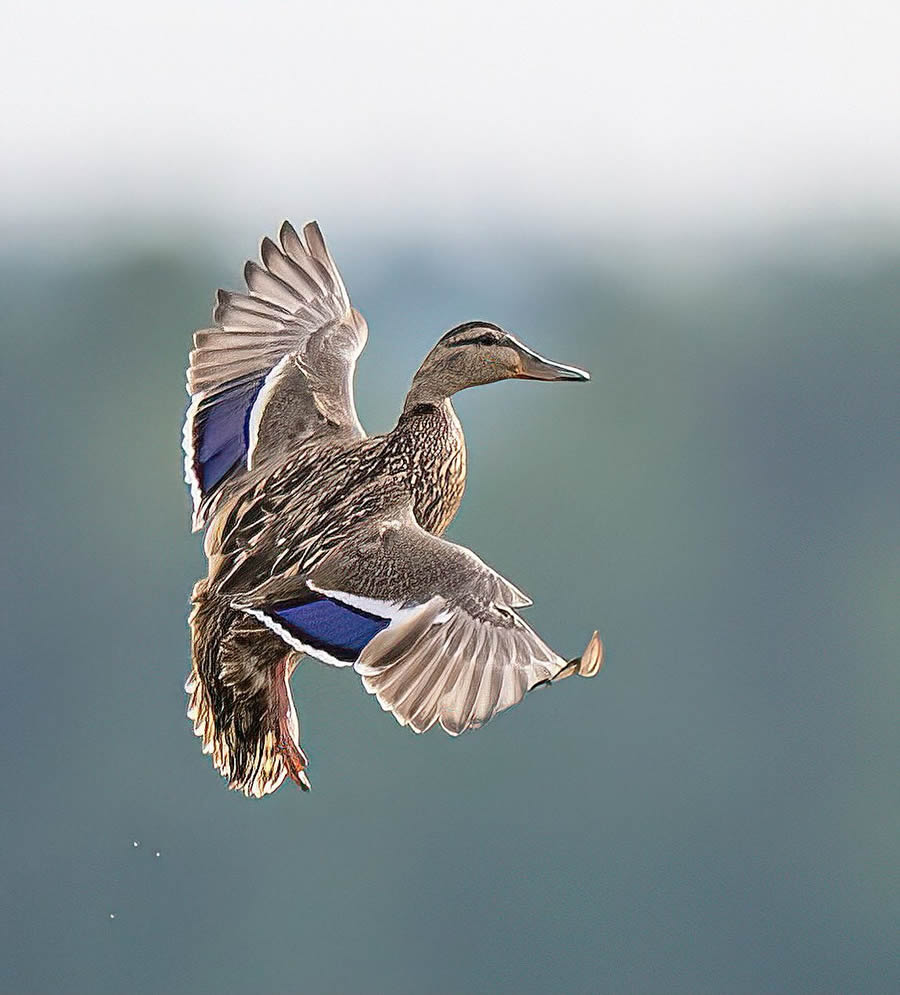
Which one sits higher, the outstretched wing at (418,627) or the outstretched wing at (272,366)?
the outstretched wing at (272,366)

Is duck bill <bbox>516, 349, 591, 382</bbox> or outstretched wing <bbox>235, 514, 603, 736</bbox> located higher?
duck bill <bbox>516, 349, 591, 382</bbox>

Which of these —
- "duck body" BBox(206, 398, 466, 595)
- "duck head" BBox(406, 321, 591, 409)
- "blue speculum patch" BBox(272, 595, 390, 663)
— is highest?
"duck head" BBox(406, 321, 591, 409)

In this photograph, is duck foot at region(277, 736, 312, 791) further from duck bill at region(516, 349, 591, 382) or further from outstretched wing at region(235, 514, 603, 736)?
duck bill at region(516, 349, 591, 382)

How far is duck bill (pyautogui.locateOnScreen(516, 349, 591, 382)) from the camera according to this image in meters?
5.78

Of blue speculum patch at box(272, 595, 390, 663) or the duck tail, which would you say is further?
the duck tail

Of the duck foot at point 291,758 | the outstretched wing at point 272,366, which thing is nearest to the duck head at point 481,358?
the outstretched wing at point 272,366

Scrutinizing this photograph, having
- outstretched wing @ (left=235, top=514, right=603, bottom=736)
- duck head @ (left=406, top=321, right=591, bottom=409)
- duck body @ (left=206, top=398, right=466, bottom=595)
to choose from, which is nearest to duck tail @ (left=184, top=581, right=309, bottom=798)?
duck body @ (left=206, top=398, right=466, bottom=595)

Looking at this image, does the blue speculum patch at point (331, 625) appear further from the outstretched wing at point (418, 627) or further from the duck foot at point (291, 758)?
the duck foot at point (291, 758)

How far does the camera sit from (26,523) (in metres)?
54.5

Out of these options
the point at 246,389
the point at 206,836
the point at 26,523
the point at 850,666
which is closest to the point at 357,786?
the point at 206,836

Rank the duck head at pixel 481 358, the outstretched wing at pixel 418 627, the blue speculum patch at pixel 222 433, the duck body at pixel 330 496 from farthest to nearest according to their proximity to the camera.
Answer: the blue speculum patch at pixel 222 433
the duck head at pixel 481 358
the duck body at pixel 330 496
the outstretched wing at pixel 418 627

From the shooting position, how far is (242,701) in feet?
19.4

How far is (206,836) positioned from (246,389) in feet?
145

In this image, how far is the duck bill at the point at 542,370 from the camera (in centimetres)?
578
